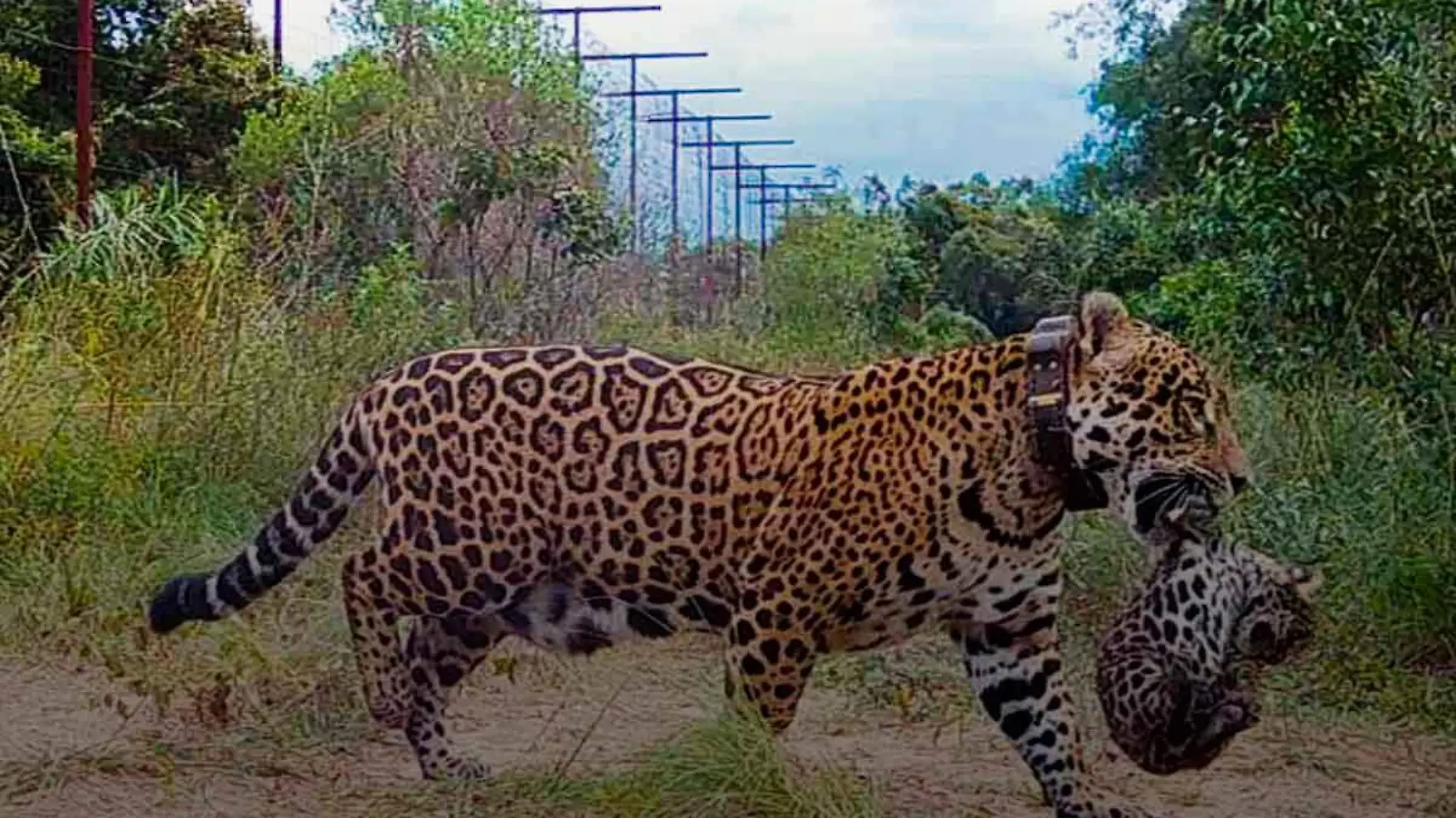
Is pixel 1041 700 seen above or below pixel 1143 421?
below

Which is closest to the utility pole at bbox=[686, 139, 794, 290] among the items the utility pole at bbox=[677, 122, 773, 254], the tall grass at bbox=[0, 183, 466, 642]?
the utility pole at bbox=[677, 122, 773, 254]

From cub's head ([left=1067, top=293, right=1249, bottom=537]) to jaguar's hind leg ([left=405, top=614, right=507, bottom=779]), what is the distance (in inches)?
60.2

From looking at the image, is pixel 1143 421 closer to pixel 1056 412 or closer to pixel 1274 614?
pixel 1056 412

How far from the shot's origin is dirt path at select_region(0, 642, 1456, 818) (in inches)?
189

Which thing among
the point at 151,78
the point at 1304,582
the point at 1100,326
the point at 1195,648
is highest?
the point at 151,78

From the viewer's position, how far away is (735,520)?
4.52 metres

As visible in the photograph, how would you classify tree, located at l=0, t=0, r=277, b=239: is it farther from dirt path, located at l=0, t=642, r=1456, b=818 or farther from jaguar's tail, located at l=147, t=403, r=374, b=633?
jaguar's tail, located at l=147, t=403, r=374, b=633

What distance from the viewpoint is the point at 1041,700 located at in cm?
454

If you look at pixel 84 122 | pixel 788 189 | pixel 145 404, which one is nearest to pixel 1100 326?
pixel 145 404

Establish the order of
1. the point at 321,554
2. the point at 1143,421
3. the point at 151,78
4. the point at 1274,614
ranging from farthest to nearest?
the point at 151,78 < the point at 321,554 < the point at 1274,614 < the point at 1143,421

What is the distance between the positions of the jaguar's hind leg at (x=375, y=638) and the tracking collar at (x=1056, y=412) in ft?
5.38

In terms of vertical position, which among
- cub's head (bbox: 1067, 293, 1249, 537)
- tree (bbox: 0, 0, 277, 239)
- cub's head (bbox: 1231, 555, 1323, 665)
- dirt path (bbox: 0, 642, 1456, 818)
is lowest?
dirt path (bbox: 0, 642, 1456, 818)

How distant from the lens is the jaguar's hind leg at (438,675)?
4910 mm

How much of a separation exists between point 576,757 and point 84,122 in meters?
8.73
